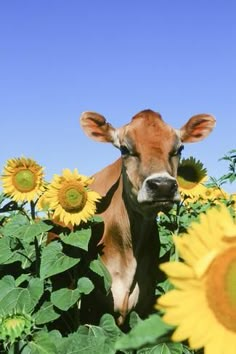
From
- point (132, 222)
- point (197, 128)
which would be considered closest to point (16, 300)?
point (132, 222)

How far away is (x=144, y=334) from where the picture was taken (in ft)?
3.59

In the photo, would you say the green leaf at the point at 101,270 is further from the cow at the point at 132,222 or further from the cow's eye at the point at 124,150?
the cow's eye at the point at 124,150

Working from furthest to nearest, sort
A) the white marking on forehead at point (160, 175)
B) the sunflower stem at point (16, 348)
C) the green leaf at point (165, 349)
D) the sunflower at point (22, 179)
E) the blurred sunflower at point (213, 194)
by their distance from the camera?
1. the blurred sunflower at point (213, 194)
2. the sunflower at point (22, 179)
3. the white marking on forehead at point (160, 175)
4. the green leaf at point (165, 349)
5. the sunflower stem at point (16, 348)

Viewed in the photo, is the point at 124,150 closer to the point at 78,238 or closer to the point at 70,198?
the point at 70,198

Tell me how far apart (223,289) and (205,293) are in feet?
0.11

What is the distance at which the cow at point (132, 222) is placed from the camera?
466 cm

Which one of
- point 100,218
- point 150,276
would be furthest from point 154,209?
point 150,276

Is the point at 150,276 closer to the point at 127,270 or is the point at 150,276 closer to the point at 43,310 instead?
the point at 127,270

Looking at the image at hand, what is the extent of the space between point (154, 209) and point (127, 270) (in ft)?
2.24

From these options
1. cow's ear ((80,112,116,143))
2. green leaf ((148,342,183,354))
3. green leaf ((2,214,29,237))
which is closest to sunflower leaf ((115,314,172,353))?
green leaf ((148,342,183,354))

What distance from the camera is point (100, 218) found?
4.62 m

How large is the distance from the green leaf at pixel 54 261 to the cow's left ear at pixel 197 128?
1564 mm

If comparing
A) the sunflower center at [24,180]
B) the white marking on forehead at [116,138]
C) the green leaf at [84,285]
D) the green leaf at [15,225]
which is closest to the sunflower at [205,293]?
the green leaf at [84,285]

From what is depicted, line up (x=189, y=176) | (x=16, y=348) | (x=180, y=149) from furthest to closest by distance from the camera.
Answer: (x=189, y=176)
(x=180, y=149)
(x=16, y=348)
